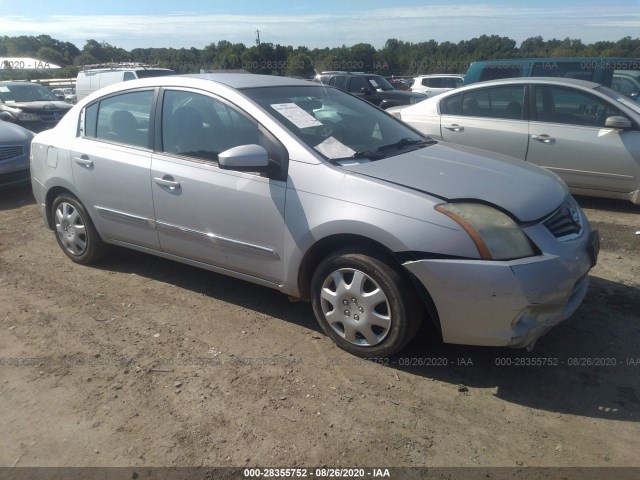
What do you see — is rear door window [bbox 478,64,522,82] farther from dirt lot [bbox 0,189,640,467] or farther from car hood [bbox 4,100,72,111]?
car hood [bbox 4,100,72,111]

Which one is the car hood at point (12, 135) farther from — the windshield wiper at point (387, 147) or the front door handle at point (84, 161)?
the windshield wiper at point (387, 147)

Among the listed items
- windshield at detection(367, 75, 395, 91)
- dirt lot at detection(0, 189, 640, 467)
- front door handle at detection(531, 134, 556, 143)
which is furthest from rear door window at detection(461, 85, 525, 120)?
windshield at detection(367, 75, 395, 91)

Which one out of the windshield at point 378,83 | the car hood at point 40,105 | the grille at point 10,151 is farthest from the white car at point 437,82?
the grille at point 10,151

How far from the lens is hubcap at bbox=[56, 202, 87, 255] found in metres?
4.77

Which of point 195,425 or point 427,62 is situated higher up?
point 427,62

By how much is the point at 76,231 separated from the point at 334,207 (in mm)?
2768

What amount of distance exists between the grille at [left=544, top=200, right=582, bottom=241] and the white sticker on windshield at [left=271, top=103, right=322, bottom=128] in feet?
5.31

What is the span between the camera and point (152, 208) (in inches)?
160

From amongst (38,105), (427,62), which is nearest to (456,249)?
(38,105)

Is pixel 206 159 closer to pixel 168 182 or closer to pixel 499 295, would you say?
pixel 168 182

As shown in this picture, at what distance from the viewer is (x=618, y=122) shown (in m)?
5.99

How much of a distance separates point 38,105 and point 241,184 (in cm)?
1193

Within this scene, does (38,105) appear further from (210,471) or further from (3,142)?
(210,471)

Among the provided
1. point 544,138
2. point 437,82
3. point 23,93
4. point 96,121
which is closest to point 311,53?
point 437,82
